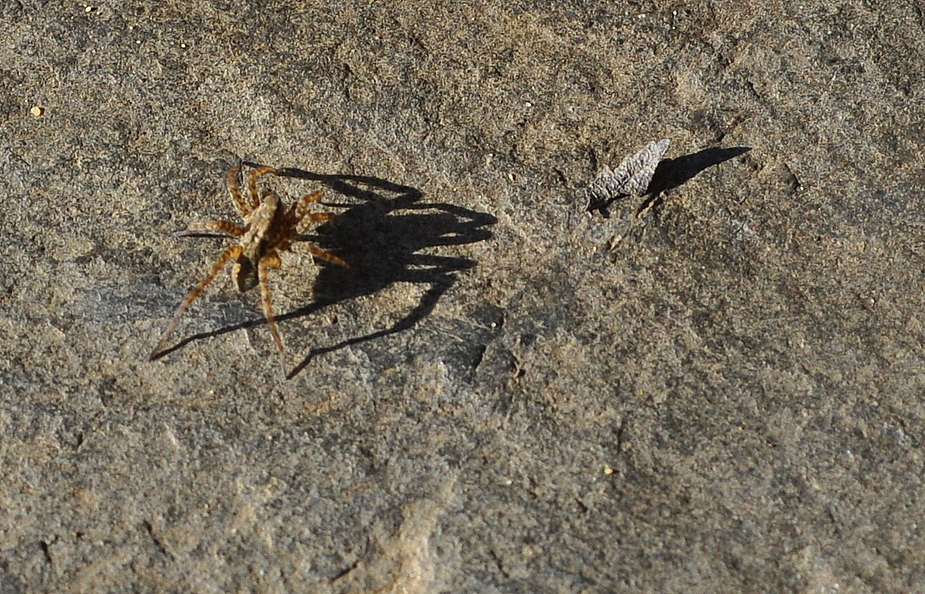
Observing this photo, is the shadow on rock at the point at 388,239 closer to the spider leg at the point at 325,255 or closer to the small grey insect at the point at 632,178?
the spider leg at the point at 325,255

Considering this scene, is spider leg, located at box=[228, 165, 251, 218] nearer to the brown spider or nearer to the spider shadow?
the brown spider

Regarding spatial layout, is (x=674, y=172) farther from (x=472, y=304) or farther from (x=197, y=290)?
(x=197, y=290)

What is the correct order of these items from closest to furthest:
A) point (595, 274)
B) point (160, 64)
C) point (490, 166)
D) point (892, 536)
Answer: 1. point (892, 536)
2. point (595, 274)
3. point (490, 166)
4. point (160, 64)

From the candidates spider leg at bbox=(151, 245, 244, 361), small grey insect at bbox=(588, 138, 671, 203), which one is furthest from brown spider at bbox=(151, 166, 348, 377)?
small grey insect at bbox=(588, 138, 671, 203)

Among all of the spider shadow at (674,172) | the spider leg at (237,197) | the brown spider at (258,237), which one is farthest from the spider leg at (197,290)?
the spider shadow at (674,172)

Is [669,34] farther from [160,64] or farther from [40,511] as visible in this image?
[40,511]

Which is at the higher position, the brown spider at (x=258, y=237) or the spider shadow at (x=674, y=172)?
the spider shadow at (x=674, y=172)

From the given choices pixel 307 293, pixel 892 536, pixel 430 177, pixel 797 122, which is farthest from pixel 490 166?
pixel 892 536
